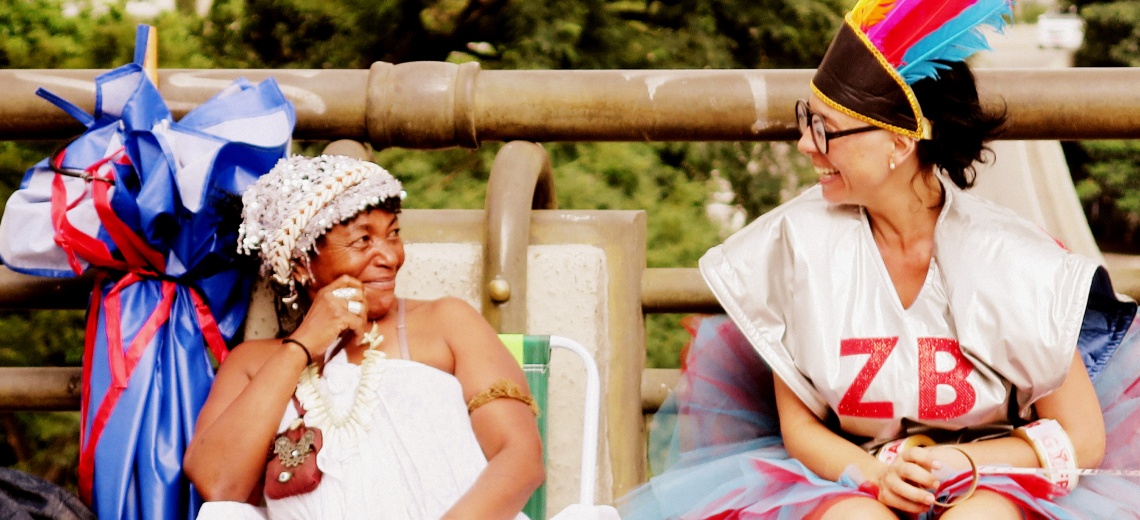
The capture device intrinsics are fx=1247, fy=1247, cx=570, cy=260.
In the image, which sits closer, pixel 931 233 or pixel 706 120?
pixel 931 233

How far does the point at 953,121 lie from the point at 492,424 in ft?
3.70

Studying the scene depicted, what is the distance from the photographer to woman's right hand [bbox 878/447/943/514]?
2.30m

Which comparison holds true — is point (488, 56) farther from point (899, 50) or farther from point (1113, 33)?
point (1113, 33)

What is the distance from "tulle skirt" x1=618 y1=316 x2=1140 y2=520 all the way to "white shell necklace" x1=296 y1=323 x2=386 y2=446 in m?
0.59

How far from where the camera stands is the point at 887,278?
254 centimetres

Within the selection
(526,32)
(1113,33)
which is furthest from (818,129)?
(1113,33)

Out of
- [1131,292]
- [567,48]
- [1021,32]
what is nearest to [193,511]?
[1131,292]

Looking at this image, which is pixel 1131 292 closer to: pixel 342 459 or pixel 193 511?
pixel 342 459

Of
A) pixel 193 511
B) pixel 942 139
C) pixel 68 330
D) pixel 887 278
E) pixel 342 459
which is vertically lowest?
pixel 68 330

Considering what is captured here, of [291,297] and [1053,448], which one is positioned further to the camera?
[291,297]

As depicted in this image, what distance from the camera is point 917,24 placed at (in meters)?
2.35

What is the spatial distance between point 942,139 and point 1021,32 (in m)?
28.0

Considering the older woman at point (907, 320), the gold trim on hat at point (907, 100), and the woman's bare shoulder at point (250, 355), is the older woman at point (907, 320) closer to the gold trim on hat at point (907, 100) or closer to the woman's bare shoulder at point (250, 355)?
the gold trim on hat at point (907, 100)

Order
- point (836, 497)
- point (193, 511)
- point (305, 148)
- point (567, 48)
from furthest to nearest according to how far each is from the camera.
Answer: point (567, 48) < point (305, 148) < point (193, 511) < point (836, 497)
